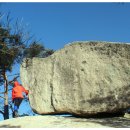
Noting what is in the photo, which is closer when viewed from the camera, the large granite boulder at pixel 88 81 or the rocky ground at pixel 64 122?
the rocky ground at pixel 64 122

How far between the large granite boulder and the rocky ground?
0.46 meters

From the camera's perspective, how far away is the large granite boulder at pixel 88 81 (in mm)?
11688

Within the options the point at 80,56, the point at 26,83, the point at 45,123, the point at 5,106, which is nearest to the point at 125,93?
the point at 80,56

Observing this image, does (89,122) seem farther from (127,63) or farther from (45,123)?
(127,63)

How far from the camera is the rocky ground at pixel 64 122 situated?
413 inches

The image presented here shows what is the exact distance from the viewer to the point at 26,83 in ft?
44.3

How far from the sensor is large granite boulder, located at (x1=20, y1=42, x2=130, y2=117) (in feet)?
38.3

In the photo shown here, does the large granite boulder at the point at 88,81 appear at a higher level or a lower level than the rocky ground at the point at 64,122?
higher

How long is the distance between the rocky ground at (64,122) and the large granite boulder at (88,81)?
0.46 m

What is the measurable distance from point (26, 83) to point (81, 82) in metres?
2.37

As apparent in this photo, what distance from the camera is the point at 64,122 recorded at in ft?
36.0

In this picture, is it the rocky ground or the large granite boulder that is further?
the large granite boulder

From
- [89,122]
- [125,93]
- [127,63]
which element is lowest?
[89,122]

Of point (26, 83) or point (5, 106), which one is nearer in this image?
point (26, 83)
